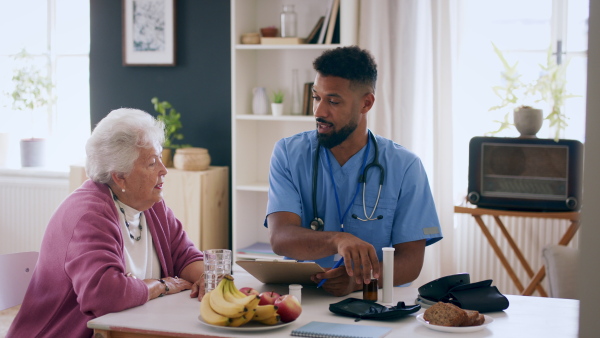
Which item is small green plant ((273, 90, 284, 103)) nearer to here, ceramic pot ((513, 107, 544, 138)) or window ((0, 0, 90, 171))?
ceramic pot ((513, 107, 544, 138))

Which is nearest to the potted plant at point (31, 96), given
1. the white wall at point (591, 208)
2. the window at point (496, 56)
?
the window at point (496, 56)

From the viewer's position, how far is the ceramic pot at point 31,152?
5.23 meters

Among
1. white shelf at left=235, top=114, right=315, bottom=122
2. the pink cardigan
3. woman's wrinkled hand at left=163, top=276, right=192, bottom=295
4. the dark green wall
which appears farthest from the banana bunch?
the dark green wall

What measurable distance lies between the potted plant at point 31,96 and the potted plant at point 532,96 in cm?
311

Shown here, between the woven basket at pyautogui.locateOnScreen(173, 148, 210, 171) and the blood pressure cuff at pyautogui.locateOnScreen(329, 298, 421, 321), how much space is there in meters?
2.44

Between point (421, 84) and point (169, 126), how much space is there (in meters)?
1.54

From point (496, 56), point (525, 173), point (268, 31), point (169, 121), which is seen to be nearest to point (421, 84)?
point (496, 56)

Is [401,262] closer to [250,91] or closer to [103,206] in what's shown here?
[103,206]

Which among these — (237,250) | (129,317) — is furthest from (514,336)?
(237,250)

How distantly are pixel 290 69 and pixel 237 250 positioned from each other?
1.13 meters

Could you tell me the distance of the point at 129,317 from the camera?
2.00 m

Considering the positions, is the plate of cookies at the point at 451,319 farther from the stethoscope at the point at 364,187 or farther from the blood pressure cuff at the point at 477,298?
the stethoscope at the point at 364,187

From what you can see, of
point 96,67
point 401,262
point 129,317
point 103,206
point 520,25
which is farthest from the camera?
point 96,67

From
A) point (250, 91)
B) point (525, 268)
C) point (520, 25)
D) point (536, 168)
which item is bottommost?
point (525, 268)
